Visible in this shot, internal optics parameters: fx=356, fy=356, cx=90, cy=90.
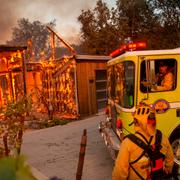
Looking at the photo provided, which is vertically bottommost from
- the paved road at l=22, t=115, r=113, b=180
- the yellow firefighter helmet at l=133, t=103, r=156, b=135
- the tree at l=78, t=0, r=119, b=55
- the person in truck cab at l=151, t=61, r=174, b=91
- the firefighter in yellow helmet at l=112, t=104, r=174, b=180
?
the paved road at l=22, t=115, r=113, b=180

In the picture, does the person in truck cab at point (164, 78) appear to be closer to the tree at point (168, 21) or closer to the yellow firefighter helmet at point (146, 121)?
the yellow firefighter helmet at point (146, 121)

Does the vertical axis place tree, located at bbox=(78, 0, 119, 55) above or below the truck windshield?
above

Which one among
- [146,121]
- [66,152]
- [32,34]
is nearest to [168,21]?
[66,152]

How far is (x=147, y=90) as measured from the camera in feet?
18.8

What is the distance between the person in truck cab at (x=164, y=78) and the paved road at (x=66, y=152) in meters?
1.97

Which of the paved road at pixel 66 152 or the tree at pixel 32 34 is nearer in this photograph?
the paved road at pixel 66 152

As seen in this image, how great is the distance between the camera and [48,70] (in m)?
16.5

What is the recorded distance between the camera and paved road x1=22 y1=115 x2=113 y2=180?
23.1ft

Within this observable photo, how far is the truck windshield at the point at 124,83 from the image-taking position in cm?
580

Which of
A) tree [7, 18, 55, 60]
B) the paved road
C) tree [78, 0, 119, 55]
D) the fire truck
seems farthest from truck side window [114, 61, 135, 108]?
tree [7, 18, 55, 60]

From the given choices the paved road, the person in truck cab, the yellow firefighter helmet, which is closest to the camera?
the yellow firefighter helmet

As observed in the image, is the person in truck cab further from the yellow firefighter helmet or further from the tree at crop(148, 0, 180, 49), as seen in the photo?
the tree at crop(148, 0, 180, 49)

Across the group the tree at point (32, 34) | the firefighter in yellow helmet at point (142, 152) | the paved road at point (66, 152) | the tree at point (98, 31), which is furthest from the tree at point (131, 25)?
the tree at point (32, 34)

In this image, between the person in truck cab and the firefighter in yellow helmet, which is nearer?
the firefighter in yellow helmet
